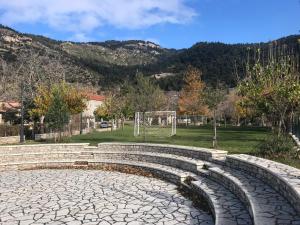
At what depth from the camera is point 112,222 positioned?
28.2 ft

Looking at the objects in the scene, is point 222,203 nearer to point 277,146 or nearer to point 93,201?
point 93,201

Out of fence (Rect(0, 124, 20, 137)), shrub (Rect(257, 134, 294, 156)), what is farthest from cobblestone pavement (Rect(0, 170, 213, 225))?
fence (Rect(0, 124, 20, 137))

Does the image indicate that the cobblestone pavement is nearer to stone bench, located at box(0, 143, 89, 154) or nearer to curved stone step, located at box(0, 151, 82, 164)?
curved stone step, located at box(0, 151, 82, 164)

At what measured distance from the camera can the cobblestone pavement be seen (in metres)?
8.91

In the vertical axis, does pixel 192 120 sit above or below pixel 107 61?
below

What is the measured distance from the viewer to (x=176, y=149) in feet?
52.0

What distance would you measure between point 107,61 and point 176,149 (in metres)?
102

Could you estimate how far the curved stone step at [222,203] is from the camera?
7.68 metres

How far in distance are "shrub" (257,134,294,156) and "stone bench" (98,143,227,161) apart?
1.68m

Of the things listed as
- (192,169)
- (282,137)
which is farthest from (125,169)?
(282,137)

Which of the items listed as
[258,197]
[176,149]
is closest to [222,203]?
[258,197]

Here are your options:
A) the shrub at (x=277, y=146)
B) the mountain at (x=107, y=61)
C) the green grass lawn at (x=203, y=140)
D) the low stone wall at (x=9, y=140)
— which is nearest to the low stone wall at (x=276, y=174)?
the shrub at (x=277, y=146)

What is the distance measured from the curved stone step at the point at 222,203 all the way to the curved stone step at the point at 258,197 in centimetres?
16

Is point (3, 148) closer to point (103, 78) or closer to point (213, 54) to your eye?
point (103, 78)
